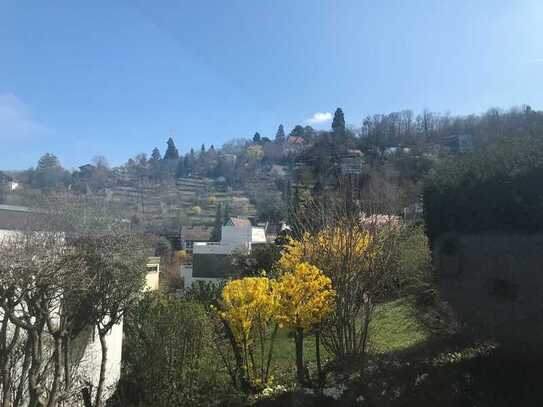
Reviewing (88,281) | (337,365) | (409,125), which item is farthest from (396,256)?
(409,125)

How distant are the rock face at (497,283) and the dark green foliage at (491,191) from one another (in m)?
0.19

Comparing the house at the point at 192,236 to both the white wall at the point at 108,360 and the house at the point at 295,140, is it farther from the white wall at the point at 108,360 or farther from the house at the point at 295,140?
the white wall at the point at 108,360

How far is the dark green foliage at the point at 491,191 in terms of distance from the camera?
229 inches

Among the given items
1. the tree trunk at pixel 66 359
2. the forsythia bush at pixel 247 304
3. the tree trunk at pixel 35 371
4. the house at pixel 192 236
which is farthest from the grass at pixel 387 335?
the house at pixel 192 236

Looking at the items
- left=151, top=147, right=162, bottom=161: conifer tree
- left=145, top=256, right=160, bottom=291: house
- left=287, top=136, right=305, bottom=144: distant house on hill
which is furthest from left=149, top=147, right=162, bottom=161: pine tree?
left=145, top=256, right=160, bottom=291: house

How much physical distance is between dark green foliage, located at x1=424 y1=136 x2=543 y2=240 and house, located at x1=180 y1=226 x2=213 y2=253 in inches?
1640

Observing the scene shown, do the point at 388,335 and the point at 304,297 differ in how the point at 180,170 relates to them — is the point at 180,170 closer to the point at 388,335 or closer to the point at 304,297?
the point at 388,335

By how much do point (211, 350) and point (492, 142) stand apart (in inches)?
234

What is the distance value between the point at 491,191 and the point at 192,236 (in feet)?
147

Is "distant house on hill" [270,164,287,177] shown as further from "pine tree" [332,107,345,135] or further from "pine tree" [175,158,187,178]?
"pine tree" [175,158,187,178]

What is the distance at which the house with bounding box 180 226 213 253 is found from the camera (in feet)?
157

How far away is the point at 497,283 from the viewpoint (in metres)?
6.10

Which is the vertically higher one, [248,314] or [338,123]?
[338,123]

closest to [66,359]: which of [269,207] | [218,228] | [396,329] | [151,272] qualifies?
[396,329]
